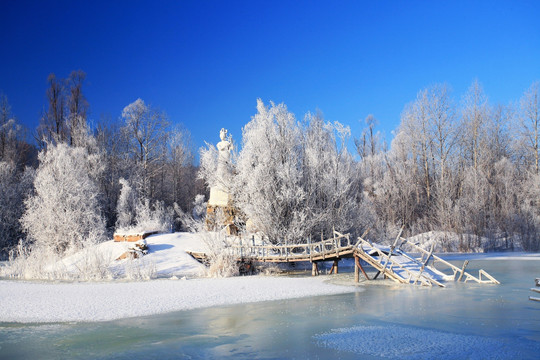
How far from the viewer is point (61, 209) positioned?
2842 centimetres

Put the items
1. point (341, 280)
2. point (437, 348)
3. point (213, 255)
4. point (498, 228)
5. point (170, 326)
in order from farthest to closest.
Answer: point (498, 228)
point (213, 255)
point (341, 280)
point (170, 326)
point (437, 348)

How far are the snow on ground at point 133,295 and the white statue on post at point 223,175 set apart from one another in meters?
8.44

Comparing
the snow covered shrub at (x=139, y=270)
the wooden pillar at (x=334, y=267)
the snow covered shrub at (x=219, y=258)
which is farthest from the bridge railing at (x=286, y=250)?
the snow covered shrub at (x=139, y=270)

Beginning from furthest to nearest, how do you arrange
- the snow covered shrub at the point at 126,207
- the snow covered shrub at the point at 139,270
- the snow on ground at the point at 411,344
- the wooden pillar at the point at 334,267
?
the snow covered shrub at the point at 126,207 < the wooden pillar at the point at 334,267 < the snow covered shrub at the point at 139,270 < the snow on ground at the point at 411,344

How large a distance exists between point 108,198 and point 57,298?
2630 centimetres

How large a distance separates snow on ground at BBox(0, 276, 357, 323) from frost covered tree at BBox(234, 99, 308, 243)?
4373 millimetres

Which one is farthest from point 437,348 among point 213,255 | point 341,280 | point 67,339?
point 213,255

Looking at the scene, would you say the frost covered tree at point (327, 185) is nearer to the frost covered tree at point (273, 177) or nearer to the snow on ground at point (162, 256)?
the frost covered tree at point (273, 177)

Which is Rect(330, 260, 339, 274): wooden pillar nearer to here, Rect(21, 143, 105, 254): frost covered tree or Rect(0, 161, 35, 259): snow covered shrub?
Rect(21, 143, 105, 254): frost covered tree

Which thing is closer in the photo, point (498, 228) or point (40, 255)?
point (40, 255)

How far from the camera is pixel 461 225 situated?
33.0 m

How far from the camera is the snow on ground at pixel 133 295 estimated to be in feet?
37.7

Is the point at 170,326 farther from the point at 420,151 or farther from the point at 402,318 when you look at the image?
the point at 420,151

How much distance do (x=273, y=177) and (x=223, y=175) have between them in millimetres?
4223
